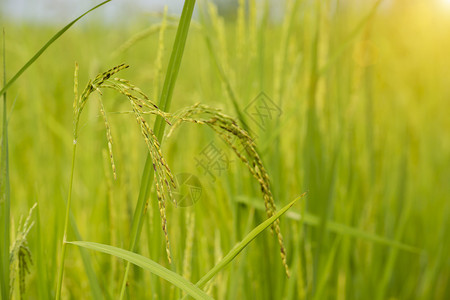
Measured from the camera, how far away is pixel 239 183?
1034 mm

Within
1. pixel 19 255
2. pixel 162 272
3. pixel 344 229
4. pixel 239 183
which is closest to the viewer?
pixel 162 272

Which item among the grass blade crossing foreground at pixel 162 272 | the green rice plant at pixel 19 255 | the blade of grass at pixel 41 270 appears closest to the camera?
the grass blade crossing foreground at pixel 162 272

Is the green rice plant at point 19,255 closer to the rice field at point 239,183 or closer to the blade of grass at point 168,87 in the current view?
the rice field at point 239,183

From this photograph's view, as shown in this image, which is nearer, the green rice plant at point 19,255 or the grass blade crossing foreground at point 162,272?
the grass blade crossing foreground at point 162,272

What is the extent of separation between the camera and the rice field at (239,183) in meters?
0.56

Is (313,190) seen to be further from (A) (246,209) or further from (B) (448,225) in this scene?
(B) (448,225)

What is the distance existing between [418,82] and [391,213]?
140 centimetres

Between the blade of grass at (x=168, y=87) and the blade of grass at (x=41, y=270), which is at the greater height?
the blade of grass at (x=168, y=87)

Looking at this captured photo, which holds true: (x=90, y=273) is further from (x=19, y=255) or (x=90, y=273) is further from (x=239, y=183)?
(x=239, y=183)

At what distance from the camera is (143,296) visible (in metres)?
0.95

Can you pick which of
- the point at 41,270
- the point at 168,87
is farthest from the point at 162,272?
the point at 41,270

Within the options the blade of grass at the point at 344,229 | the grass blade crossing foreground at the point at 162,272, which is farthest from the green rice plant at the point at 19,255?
the blade of grass at the point at 344,229

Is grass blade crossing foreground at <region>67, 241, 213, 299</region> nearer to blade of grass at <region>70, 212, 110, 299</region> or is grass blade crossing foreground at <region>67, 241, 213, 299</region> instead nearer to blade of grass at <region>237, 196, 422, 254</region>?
blade of grass at <region>70, 212, 110, 299</region>

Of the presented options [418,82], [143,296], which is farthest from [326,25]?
[418,82]
